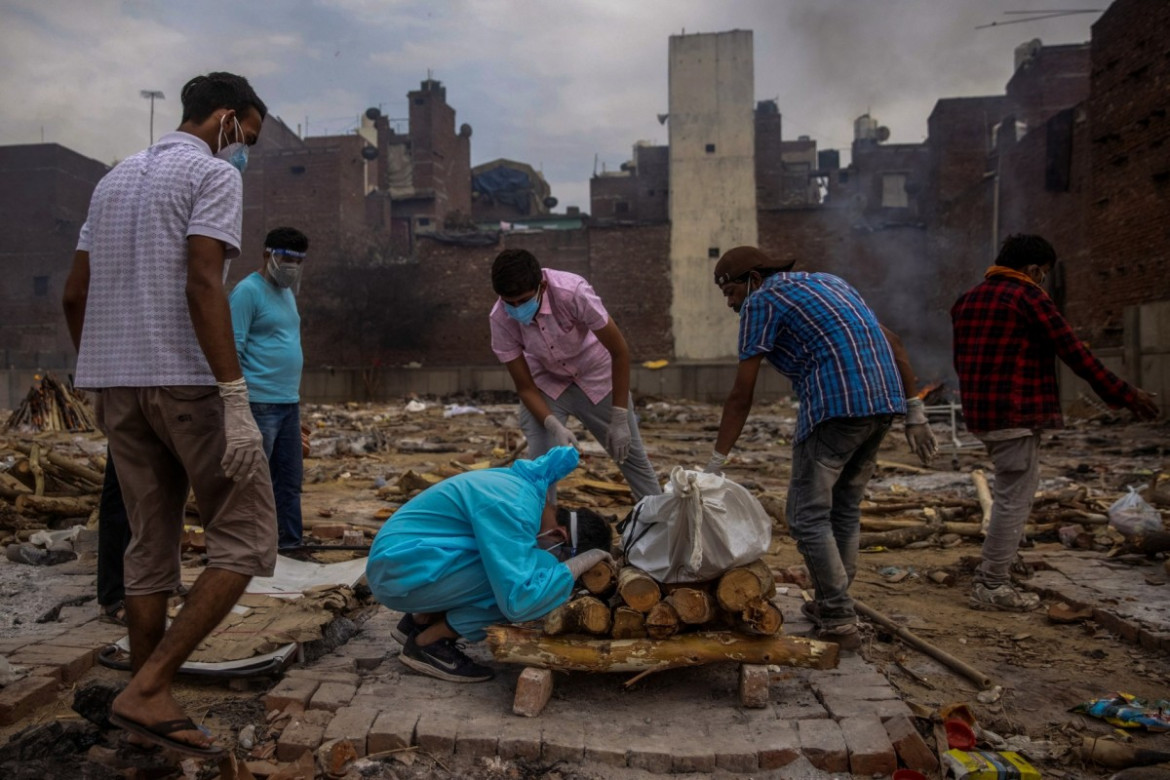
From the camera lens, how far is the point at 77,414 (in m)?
13.3

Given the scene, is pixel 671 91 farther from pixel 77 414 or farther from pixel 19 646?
pixel 19 646

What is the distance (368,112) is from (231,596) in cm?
4255

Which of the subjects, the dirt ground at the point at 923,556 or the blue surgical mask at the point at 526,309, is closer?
the dirt ground at the point at 923,556

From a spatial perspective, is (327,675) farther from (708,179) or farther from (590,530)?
(708,179)

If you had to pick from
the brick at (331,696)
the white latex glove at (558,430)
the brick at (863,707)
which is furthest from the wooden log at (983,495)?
the brick at (331,696)

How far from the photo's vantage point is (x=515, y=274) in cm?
395

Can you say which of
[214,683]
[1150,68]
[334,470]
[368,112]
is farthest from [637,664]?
[368,112]

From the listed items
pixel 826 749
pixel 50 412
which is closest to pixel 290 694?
pixel 826 749

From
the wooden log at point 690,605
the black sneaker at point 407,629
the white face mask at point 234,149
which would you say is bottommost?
the black sneaker at point 407,629

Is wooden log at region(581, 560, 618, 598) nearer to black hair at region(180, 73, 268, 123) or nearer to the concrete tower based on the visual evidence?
black hair at region(180, 73, 268, 123)

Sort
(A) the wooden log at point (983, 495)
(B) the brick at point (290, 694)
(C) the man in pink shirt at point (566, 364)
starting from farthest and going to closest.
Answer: (A) the wooden log at point (983, 495)
(C) the man in pink shirt at point (566, 364)
(B) the brick at point (290, 694)

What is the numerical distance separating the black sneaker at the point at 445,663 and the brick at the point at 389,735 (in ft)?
1.22

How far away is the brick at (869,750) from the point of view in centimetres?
245

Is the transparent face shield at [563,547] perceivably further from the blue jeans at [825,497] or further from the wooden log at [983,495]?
the wooden log at [983,495]
